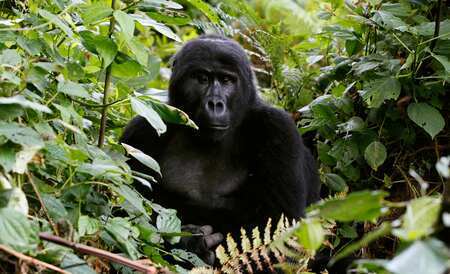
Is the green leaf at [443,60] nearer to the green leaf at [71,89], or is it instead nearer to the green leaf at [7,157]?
the green leaf at [71,89]

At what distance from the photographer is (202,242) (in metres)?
3.87

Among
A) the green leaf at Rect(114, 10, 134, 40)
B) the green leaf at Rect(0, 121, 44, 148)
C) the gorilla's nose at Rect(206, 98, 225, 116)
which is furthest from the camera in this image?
the gorilla's nose at Rect(206, 98, 225, 116)

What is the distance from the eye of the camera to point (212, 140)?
4.21 m

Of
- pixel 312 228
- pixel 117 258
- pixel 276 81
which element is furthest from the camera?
pixel 276 81

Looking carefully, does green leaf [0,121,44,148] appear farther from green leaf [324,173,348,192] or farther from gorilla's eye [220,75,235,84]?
green leaf [324,173,348,192]

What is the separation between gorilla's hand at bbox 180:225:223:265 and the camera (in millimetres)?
3857

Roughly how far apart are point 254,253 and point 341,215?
1.24 metres

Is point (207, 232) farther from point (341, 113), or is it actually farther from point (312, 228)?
point (312, 228)

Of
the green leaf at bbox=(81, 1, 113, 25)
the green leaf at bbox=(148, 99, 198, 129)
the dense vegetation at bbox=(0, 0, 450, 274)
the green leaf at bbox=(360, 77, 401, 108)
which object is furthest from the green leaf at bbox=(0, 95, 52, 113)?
the green leaf at bbox=(360, 77, 401, 108)

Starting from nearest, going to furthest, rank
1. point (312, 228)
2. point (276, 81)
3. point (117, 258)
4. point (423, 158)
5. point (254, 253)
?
point (312, 228), point (117, 258), point (254, 253), point (423, 158), point (276, 81)

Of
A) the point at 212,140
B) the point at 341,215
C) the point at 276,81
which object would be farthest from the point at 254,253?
the point at 276,81

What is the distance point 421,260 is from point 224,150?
3231 millimetres

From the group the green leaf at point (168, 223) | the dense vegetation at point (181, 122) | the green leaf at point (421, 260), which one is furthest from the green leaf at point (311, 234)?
the green leaf at point (168, 223)

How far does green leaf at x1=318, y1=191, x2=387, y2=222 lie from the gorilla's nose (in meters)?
2.44
